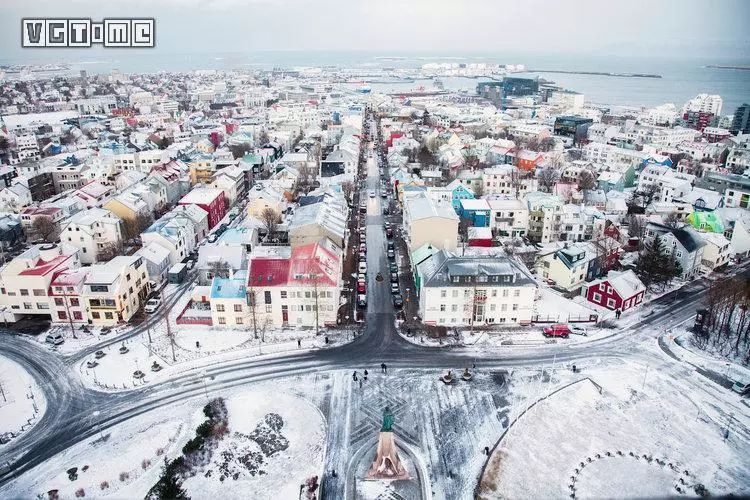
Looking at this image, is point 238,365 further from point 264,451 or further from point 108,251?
point 108,251

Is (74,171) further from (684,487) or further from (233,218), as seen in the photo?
(684,487)

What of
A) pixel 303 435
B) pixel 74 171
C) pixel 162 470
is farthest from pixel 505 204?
pixel 74 171

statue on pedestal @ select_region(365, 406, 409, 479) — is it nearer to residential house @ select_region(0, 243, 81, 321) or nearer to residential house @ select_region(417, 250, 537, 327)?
residential house @ select_region(417, 250, 537, 327)

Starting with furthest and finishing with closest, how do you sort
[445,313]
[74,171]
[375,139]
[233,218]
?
1. [375,139]
2. [74,171]
3. [233,218]
4. [445,313]

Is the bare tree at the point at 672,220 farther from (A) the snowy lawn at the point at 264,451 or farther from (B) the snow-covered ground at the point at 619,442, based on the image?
(A) the snowy lawn at the point at 264,451

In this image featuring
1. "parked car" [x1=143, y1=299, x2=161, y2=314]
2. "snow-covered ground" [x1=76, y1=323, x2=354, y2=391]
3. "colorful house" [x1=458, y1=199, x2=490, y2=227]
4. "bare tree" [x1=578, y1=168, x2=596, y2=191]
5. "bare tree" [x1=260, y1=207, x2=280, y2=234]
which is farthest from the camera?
"bare tree" [x1=578, y1=168, x2=596, y2=191]

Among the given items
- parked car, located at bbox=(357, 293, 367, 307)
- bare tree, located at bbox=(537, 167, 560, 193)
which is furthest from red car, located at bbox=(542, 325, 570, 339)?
bare tree, located at bbox=(537, 167, 560, 193)
